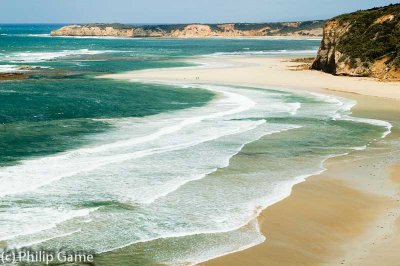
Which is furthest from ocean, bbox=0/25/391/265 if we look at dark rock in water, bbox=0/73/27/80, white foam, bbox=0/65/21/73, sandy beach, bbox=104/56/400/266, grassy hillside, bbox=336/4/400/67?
white foam, bbox=0/65/21/73

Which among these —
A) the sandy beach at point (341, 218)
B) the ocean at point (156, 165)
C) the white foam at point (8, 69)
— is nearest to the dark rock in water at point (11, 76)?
the white foam at point (8, 69)

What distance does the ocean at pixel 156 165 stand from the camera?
12.5m

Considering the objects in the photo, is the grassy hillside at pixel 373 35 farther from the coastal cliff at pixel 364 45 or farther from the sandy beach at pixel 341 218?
the sandy beach at pixel 341 218

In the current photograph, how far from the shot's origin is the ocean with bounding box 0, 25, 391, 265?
12531 millimetres

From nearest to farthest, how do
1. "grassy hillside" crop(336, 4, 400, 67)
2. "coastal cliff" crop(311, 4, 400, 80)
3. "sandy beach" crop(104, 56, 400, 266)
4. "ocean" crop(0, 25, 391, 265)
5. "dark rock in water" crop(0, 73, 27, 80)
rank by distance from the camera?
1. "sandy beach" crop(104, 56, 400, 266)
2. "ocean" crop(0, 25, 391, 265)
3. "coastal cliff" crop(311, 4, 400, 80)
4. "grassy hillside" crop(336, 4, 400, 67)
5. "dark rock in water" crop(0, 73, 27, 80)

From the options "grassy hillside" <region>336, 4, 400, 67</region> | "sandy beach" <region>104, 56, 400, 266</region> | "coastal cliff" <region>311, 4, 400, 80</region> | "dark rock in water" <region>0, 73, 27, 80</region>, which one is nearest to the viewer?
"sandy beach" <region>104, 56, 400, 266</region>

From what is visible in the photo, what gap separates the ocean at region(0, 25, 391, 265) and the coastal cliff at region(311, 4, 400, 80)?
41.2ft

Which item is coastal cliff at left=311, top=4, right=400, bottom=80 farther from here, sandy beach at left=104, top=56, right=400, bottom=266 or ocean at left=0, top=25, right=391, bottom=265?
sandy beach at left=104, top=56, right=400, bottom=266

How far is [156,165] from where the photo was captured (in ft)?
63.7

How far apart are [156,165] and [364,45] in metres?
39.0

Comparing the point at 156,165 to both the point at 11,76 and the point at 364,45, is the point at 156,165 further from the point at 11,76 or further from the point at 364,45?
the point at 364,45

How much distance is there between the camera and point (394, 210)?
1449 cm

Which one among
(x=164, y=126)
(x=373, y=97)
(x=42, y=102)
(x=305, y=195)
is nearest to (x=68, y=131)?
(x=164, y=126)

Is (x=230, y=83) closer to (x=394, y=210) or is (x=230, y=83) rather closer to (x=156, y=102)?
(x=156, y=102)
